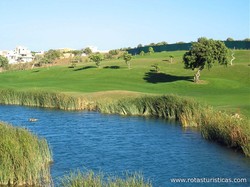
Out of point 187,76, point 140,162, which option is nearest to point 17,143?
point 140,162

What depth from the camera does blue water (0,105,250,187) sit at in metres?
23.2

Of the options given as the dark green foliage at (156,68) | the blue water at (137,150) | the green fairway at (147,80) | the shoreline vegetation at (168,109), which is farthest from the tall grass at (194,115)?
the dark green foliage at (156,68)

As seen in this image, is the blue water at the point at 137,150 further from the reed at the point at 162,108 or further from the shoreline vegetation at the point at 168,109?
the reed at the point at 162,108

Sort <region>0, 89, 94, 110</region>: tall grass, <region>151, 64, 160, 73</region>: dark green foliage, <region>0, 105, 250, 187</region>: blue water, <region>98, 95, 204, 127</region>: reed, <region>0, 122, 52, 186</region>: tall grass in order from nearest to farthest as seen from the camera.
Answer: <region>0, 122, 52, 186</region>: tall grass, <region>0, 105, 250, 187</region>: blue water, <region>98, 95, 204, 127</region>: reed, <region>0, 89, 94, 110</region>: tall grass, <region>151, 64, 160, 73</region>: dark green foliage

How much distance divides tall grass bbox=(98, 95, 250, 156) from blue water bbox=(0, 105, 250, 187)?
2.45ft

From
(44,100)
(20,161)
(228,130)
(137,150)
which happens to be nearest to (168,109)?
(137,150)

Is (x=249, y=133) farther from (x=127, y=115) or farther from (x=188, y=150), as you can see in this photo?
(x=127, y=115)

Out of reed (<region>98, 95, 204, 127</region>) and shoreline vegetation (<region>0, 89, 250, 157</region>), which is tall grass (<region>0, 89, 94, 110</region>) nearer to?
shoreline vegetation (<region>0, 89, 250, 157</region>)

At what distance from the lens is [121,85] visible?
7356 centimetres

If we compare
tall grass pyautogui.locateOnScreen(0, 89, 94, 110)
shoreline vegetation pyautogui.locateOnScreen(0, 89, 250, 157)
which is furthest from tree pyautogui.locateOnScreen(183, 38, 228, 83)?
tall grass pyautogui.locateOnScreen(0, 89, 94, 110)

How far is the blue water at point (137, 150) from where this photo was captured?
76.1 ft

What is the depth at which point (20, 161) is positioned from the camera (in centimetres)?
1959

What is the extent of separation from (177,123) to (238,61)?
A: 209 feet

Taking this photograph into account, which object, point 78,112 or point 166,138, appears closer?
point 166,138
